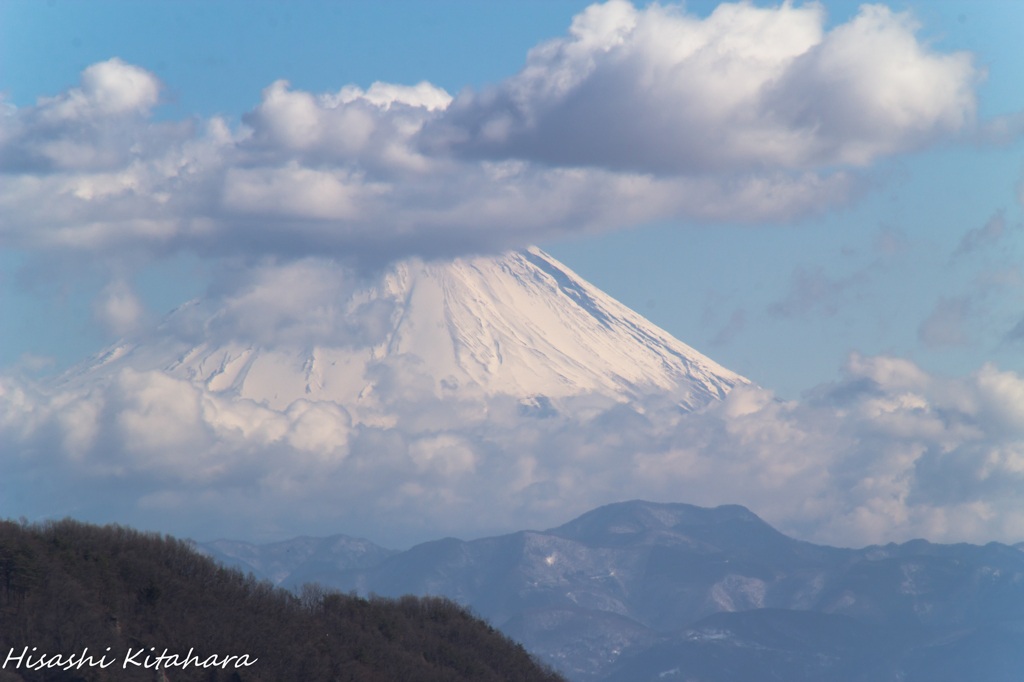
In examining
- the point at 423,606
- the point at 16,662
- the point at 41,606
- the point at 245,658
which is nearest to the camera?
the point at 16,662

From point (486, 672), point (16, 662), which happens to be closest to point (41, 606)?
point (16, 662)

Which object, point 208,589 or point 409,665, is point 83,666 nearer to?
point 208,589

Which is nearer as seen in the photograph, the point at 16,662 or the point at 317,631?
the point at 16,662

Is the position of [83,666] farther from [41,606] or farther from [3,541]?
[3,541]

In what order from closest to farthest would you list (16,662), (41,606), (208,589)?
(16,662) < (41,606) < (208,589)

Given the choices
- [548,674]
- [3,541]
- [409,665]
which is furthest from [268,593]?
[548,674]

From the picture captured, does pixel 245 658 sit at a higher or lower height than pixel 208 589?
lower
